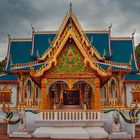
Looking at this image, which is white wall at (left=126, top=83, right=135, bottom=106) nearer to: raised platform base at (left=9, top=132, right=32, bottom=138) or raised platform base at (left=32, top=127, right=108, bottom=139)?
raised platform base at (left=32, top=127, right=108, bottom=139)

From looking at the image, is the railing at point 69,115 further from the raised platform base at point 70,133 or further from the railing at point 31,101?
the railing at point 31,101

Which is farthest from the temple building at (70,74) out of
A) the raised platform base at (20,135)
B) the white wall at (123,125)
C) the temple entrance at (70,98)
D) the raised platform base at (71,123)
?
the raised platform base at (20,135)

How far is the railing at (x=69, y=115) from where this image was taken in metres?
10.6

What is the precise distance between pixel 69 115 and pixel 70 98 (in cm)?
310

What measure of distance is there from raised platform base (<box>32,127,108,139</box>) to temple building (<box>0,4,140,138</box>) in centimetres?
54

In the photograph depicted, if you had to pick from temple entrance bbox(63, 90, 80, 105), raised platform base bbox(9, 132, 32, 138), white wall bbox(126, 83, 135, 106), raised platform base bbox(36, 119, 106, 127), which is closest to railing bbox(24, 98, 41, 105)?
temple entrance bbox(63, 90, 80, 105)

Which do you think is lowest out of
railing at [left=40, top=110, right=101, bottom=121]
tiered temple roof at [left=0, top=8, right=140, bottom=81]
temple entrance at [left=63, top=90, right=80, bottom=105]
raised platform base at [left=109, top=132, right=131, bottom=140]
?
raised platform base at [left=109, top=132, right=131, bottom=140]

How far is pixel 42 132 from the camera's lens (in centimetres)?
1017

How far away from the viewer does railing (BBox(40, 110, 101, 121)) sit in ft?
34.7

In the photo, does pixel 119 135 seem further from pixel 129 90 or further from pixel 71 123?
pixel 129 90

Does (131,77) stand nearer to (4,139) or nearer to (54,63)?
(54,63)

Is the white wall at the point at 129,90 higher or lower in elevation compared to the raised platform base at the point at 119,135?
higher

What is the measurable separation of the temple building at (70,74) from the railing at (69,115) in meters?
0.05

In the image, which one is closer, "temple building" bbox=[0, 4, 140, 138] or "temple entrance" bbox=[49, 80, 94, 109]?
"temple building" bbox=[0, 4, 140, 138]
